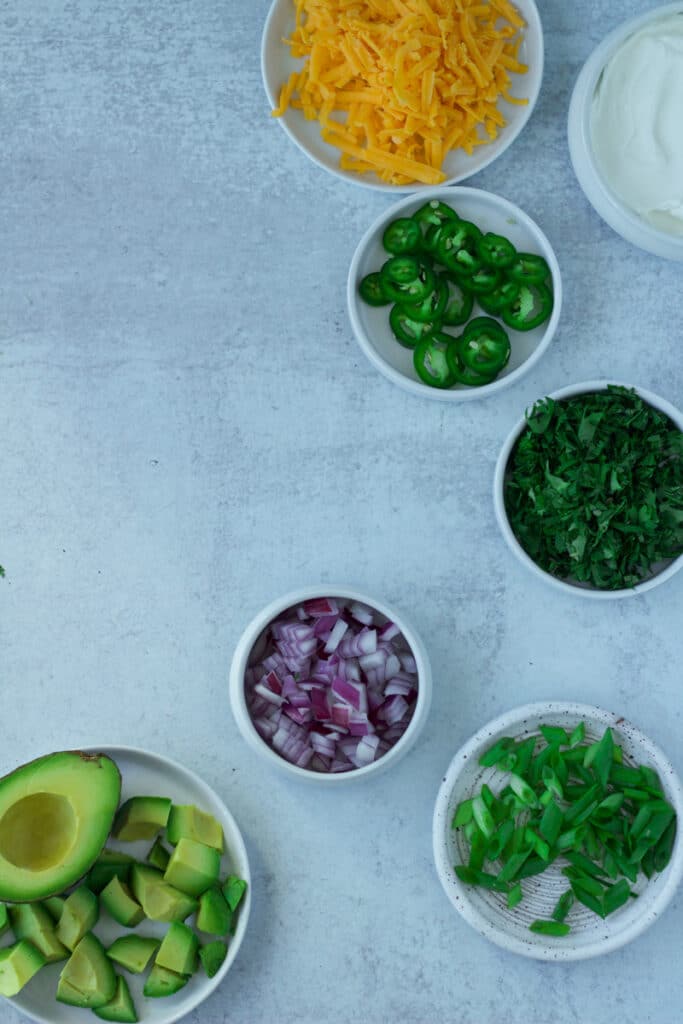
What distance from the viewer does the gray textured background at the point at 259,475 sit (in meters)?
1.87

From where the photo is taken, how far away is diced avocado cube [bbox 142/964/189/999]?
1743 mm

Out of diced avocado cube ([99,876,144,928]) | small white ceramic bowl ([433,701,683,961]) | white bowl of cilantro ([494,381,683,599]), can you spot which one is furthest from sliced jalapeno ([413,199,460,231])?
diced avocado cube ([99,876,144,928])

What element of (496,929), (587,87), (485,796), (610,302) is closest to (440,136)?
(587,87)

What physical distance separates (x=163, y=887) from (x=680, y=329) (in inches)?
48.5

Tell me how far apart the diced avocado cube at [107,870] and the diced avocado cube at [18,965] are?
12cm

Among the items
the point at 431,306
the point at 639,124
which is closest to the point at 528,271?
the point at 431,306

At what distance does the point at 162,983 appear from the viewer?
1.75m

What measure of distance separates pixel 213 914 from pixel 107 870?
0.18 metres

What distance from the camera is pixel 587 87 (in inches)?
71.2

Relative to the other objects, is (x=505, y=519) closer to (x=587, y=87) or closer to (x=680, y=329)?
(x=680, y=329)

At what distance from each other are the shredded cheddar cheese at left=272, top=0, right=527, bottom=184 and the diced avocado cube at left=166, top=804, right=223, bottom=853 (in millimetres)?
1050

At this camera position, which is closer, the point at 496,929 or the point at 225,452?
the point at 496,929

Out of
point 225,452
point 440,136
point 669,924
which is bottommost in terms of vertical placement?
point 669,924

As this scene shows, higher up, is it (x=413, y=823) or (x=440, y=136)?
(x=440, y=136)
